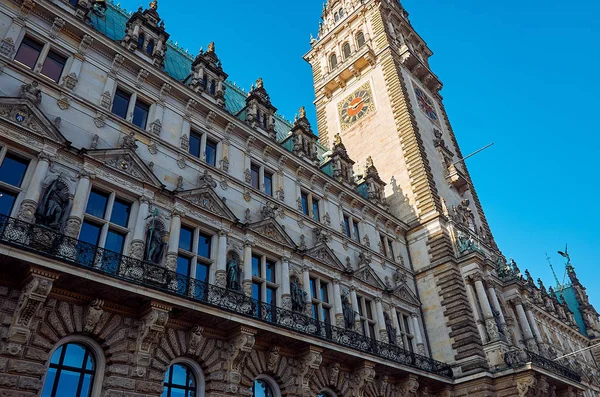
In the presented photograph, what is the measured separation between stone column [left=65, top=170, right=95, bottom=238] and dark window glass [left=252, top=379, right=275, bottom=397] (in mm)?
7591

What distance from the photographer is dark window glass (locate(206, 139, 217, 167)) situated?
19562 millimetres

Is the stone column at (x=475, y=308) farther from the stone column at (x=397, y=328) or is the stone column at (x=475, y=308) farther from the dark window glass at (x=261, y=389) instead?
the dark window glass at (x=261, y=389)

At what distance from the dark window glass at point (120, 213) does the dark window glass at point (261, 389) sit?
6.91m

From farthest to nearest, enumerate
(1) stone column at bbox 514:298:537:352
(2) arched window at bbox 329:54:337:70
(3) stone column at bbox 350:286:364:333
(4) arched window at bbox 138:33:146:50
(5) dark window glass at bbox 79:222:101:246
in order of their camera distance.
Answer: (2) arched window at bbox 329:54:337:70
(1) stone column at bbox 514:298:537:352
(3) stone column at bbox 350:286:364:333
(4) arched window at bbox 138:33:146:50
(5) dark window glass at bbox 79:222:101:246

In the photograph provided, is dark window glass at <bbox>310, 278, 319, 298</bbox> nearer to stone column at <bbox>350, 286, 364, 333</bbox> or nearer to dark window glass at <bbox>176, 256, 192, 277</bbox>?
stone column at <bbox>350, 286, 364, 333</bbox>

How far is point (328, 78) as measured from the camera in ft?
134

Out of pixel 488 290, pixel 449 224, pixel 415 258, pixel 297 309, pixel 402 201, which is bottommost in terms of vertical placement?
pixel 297 309

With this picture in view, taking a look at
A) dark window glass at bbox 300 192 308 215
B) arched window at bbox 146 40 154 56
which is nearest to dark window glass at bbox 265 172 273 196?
dark window glass at bbox 300 192 308 215

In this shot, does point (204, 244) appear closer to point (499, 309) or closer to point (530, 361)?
point (530, 361)

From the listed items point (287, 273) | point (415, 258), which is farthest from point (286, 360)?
point (415, 258)

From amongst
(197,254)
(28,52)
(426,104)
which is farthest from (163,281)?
(426,104)

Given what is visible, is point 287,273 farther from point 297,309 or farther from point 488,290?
point 488,290

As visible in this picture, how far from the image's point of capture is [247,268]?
17.4 meters

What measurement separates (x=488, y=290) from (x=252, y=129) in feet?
53.3
